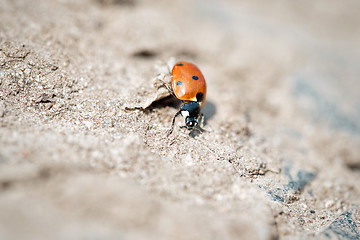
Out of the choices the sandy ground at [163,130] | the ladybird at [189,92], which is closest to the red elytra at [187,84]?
the ladybird at [189,92]

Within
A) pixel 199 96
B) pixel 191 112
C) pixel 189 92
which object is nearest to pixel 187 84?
pixel 189 92

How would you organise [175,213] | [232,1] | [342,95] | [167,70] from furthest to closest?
[232,1] → [342,95] → [167,70] → [175,213]

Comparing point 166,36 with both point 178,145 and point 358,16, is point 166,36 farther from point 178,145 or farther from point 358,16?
point 358,16

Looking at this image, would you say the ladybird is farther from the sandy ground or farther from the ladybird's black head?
the sandy ground

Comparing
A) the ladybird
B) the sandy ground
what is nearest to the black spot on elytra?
the ladybird

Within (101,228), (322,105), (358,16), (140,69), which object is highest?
(358,16)

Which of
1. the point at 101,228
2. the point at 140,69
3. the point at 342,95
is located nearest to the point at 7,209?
the point at 101,228
